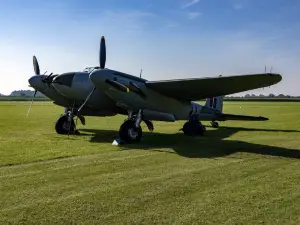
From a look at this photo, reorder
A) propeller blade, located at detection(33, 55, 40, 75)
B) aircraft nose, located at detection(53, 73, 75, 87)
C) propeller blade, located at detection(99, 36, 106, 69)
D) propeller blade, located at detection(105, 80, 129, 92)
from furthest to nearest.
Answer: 1. propeller blade, located at detection(33, 55, 40, 75)
2. aircraft nose, located at detection(53, 73, 75, 87)
3. propeller blade, located at detection(99, 36, 106, 69)
4. propeller blade, located at detection(105, 80, 129, 92)

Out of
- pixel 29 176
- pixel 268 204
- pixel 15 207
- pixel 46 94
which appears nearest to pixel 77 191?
pixel 15 207

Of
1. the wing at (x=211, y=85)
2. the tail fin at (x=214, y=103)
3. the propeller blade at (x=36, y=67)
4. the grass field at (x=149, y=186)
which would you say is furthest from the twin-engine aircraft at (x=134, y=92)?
the grass field at (x=149, y=186)

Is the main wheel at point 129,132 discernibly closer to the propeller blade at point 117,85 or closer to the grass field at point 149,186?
the propeller blade at point 117,85

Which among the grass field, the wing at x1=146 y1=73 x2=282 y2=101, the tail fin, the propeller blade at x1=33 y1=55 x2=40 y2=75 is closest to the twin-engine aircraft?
the wing at x1=146 y1=73 x2=282 y2=101

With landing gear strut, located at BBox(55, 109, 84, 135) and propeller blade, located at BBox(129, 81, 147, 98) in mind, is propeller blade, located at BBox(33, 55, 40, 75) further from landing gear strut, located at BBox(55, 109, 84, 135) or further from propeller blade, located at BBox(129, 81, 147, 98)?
propeller blade, located at BBox(129, 81, 147, 98)

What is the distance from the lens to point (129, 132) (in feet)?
45.1

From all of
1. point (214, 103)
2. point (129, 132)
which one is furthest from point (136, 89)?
point (214, 103)

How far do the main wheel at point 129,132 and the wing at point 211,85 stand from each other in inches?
80.7

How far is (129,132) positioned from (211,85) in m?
4.22

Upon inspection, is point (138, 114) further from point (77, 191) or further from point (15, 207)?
point (15, 207)

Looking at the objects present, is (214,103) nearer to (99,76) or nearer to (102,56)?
(102,56)

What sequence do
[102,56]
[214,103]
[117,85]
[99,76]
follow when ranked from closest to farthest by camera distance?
[99,76] → [117,85] → [102,56] → [214,103]

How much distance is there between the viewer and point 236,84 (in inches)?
532

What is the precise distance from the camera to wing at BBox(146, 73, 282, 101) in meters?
12.2
